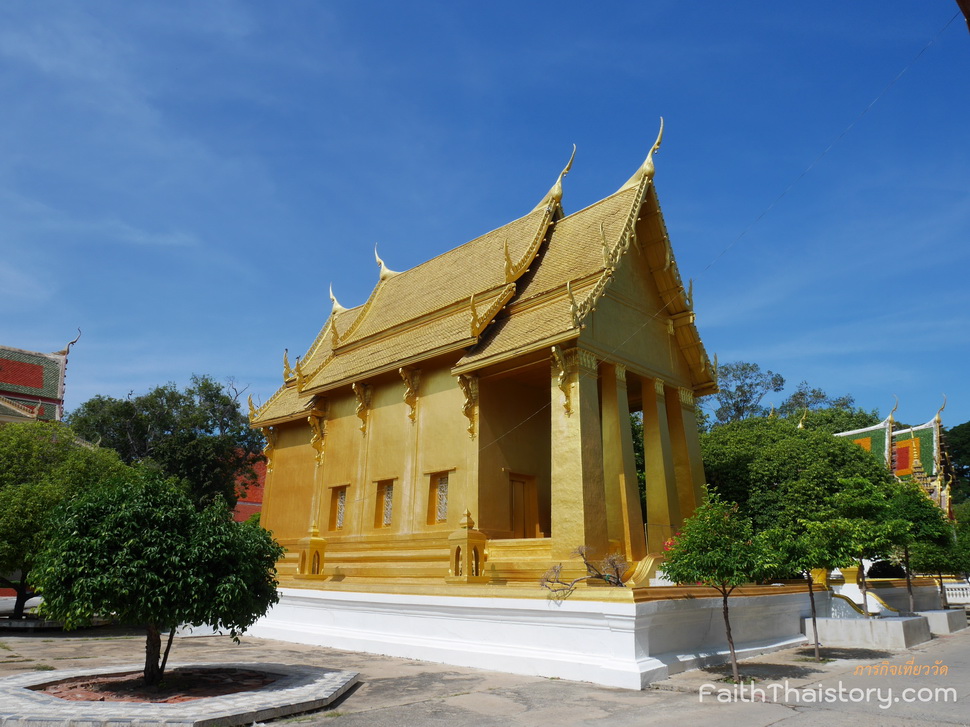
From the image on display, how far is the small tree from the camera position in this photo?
8109 mm

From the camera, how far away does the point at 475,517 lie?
41.1 feet

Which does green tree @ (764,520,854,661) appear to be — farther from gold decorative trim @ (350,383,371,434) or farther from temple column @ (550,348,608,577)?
gold decorative trim @ (350,383,371,434)

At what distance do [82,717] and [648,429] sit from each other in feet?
34.7

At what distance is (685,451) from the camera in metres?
14.7

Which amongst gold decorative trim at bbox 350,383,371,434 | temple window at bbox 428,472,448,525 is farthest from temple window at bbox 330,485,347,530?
temple window at bbox 428,472,448,525

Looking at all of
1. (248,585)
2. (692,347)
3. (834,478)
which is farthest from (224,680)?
(834,478)

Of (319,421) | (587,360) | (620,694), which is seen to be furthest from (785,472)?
(620,694)

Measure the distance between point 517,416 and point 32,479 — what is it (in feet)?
37.4

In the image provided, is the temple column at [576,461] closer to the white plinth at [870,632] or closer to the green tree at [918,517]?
the white plinth at [870,632]

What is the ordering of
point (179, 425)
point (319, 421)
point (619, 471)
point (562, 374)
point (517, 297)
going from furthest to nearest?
point (179, 425) < point (319, 421) < point (517, 297) < point (619, 471) < point (562, 374)

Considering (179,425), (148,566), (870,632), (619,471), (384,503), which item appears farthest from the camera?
(179,425)

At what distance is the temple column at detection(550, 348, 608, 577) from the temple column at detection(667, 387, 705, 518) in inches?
129

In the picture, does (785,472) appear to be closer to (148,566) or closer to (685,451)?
(685,451)

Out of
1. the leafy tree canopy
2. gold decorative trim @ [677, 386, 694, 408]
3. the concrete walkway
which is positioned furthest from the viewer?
the leafy tree canopy
